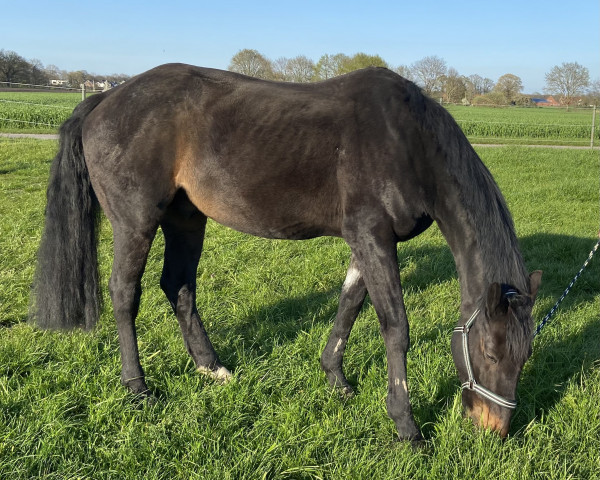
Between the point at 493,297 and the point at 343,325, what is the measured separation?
47.3 inches

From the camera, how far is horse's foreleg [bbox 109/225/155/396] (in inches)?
128

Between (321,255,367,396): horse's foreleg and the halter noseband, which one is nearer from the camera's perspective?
the halter noseband

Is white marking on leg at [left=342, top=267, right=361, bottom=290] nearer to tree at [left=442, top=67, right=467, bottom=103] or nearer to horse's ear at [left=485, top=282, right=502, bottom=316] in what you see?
horse's ear at [left=485, top=282, right=502, bottom=316]

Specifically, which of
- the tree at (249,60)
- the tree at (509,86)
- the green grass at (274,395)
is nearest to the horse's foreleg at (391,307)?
the green grass at (274,395)

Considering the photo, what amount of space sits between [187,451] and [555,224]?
7.37m

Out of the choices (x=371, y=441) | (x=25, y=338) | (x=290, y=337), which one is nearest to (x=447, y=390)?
(x=371, y=441)

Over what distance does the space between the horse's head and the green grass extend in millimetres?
155

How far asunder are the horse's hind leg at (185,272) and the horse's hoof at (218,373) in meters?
0.12

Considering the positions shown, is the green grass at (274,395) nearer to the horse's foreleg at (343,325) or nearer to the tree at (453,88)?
the horse's foreleg at (343,325)

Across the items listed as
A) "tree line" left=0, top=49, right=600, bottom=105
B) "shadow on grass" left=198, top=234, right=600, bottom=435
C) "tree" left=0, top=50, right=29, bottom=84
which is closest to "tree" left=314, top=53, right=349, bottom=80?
"tree line" left=0, top=49, right=600, bottom=105

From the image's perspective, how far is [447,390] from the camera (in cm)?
330

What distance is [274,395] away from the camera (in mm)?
3188

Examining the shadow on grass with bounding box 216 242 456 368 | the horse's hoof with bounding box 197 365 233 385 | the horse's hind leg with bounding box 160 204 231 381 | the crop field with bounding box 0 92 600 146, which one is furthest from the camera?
the crop field with bounding box 0 92 600 146

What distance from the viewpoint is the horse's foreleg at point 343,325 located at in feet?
11.2
